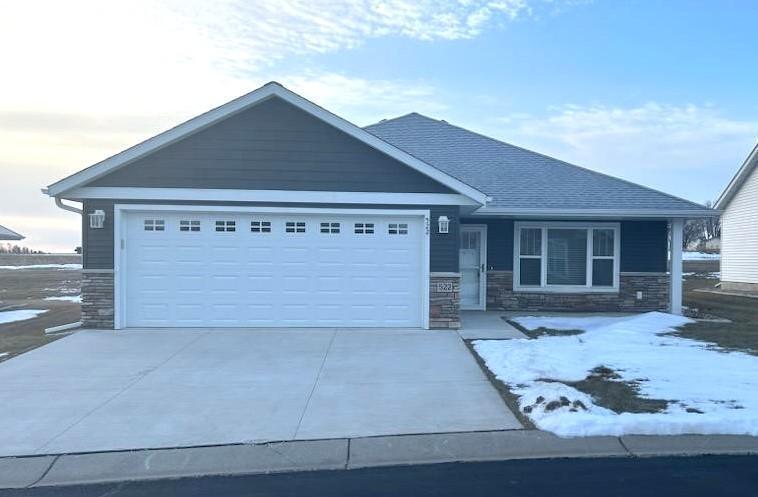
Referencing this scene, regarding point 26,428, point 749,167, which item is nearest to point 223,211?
point 26,428

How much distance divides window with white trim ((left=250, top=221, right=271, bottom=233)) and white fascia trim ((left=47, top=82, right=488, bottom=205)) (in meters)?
2.16

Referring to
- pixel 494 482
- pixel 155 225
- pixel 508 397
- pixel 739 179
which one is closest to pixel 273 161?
pixel 155 225

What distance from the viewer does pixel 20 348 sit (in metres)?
10.6

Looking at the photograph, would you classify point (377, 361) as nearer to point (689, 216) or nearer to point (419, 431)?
point (419, 431)

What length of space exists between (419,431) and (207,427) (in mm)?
2238

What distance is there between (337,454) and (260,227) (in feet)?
24.4

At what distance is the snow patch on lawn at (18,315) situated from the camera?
49.3ft

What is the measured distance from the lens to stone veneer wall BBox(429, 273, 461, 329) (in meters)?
12.4

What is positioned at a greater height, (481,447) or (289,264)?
(289,264)

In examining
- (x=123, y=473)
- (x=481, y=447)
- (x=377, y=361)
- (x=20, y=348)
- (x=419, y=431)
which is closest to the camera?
(x=123, y=473)

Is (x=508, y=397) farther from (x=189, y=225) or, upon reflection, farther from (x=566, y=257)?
(x=566, y=257)

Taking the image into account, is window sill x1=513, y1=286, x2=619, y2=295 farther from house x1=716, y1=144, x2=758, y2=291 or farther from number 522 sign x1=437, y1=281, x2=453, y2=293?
house x1=716, y1=144, x2=758, y2=291

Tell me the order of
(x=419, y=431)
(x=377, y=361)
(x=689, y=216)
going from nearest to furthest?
(x=419, y=431) < (x=377, y=361) < (x=689, y=216)

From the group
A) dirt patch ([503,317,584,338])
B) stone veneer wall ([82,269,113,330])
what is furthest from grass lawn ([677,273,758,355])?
stone veneer wall ([82,269,113,330])
